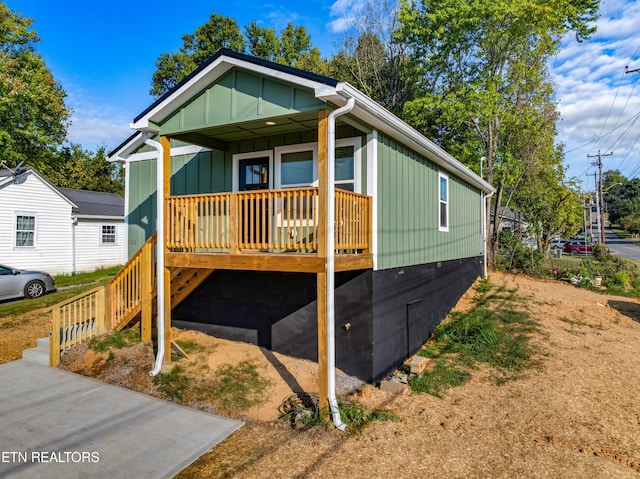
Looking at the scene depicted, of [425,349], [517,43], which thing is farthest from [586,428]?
[517,43]

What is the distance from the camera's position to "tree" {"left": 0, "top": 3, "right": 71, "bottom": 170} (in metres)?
20.2

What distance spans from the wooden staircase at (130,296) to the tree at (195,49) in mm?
25045

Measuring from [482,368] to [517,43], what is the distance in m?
16.8

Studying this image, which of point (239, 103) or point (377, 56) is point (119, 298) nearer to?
point (239, 103)

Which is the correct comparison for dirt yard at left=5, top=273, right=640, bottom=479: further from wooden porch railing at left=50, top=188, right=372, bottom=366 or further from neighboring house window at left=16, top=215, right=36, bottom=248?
neighboring house window at left=16, top=215, right=36, bottom=248

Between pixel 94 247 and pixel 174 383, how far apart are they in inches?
601

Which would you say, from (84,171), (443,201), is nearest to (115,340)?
(443,201)

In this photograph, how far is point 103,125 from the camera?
3612 centimetres

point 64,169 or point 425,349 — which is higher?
point 64,169

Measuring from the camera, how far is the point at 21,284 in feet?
40.2

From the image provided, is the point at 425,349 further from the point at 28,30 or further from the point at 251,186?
the point at 28,30

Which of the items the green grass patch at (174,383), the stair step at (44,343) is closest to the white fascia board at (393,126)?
the green grass patch at (174,383)

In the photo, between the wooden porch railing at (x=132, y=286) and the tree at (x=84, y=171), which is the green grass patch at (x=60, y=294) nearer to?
the wooden porch railing at (x=132, y=286)

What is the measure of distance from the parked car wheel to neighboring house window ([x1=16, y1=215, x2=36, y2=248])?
14.2 ft
